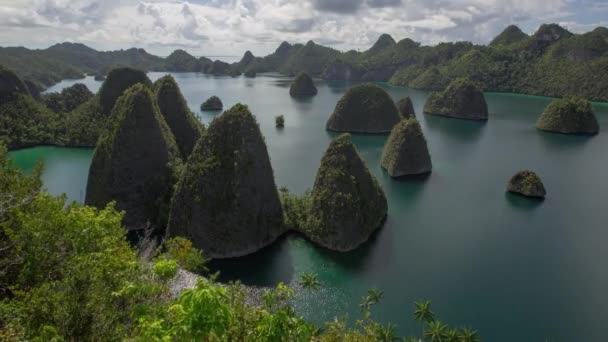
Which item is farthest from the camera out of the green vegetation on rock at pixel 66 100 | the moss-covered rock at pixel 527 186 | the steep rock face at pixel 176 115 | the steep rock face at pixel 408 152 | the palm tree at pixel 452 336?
the green vegetation on rock at pixel 66 100

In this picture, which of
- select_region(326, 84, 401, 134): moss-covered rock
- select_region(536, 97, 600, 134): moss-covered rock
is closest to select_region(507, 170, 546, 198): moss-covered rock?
select_region(326, 84, 401, 134): moss-covered rock

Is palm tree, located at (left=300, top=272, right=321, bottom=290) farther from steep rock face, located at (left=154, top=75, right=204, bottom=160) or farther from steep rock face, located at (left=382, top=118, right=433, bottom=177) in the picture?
steep rock face, located at (left=382, top=118, right=433, bottom=177)

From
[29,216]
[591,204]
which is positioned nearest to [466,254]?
[591,204]

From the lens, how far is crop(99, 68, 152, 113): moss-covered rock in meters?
85.4

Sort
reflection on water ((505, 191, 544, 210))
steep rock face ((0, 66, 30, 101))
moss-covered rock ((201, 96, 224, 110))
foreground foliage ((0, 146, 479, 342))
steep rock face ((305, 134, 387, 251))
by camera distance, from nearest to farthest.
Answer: foreground foliage ((0, 146, 479, 342)) → steep rock face ((305, 134, 387, 251)) → reflection on water ((505, 191, 544, 210)) → steep rock face ((0, 66, 30, 101)) → moss-covered rock ((201, 96, 224, 110))

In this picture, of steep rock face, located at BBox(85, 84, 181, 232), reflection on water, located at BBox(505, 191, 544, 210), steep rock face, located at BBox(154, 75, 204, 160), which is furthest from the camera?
steep rock face, located at BBox(154, 75, 204, 160)

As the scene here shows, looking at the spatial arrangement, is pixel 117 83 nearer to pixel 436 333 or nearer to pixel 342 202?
pixel 342 202

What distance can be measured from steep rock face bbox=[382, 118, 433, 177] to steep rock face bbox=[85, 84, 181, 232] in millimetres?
37434

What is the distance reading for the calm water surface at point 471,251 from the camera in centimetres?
3421

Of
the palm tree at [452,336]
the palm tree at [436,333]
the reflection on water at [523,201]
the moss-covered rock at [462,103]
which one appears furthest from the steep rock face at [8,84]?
the moss-covered rock at [462,103]

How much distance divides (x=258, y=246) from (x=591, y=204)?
48974 mm

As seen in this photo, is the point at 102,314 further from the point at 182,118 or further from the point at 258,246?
the point at 182,118

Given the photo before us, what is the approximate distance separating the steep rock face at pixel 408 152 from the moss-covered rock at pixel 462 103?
72.8m

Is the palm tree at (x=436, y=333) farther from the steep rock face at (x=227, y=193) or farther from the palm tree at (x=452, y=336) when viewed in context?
the steep rock face at (x=227, y=193)
